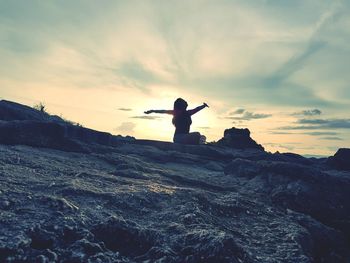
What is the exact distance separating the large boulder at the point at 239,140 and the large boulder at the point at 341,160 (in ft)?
26.3

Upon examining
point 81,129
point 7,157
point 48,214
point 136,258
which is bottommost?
point 136,258

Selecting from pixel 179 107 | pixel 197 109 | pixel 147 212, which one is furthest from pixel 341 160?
pixel 147 212

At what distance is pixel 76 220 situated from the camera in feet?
21.7

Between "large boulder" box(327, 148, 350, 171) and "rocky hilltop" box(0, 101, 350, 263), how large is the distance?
976 cm

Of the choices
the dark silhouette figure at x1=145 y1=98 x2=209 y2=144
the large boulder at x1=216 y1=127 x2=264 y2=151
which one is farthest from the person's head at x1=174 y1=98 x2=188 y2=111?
the large boulder at x1=216 y1=127 x2=264 y2=151

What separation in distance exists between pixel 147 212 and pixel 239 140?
76.9 feet

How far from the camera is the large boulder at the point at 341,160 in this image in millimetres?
22859

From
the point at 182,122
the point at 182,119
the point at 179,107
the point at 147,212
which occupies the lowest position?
the point at 147,212

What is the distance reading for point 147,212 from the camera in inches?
321

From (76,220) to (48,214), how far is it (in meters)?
0.55

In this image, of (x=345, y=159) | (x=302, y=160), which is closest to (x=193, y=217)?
(x=345, y=159)

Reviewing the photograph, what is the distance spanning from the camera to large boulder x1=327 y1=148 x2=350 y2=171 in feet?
75.0

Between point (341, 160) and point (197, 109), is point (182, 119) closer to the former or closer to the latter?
point (197, 109)

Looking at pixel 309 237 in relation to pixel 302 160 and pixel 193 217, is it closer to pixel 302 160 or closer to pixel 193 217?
pixel 193 217
